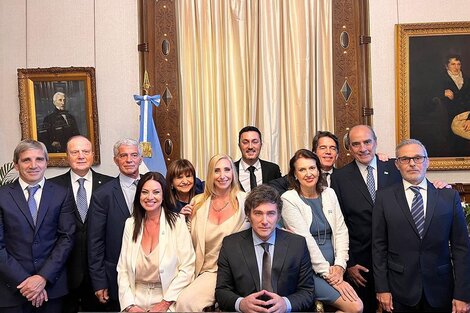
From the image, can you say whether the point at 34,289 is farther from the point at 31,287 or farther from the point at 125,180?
the point at 125,180

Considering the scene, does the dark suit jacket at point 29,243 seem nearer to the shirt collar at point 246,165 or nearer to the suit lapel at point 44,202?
the suit lapel at point 44,202

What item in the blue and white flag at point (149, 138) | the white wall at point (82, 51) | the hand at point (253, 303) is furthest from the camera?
the white wall at point (82, 51)

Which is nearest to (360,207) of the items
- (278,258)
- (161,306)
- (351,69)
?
(278,258)

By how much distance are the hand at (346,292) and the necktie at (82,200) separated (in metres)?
1.99

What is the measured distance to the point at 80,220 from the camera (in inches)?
164

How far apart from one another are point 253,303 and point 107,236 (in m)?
1.31

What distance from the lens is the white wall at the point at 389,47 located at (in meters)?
5.90

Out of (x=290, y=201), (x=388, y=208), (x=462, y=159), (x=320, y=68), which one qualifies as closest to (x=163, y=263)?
(x=290, y=201)

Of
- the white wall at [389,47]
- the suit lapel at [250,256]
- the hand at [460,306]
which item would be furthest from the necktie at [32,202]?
the white wall at [389,47]

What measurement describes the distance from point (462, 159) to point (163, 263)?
12.4 feet

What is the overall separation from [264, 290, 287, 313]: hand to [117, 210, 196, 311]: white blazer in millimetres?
664

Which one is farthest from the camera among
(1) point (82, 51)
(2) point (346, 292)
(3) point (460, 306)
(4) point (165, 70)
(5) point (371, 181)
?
(1) point (82, 51)

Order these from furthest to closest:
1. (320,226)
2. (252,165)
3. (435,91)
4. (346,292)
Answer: (435,91) → (252,165) → (320,226) → (346,292)

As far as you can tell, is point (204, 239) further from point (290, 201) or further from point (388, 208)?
point (388, 208)
